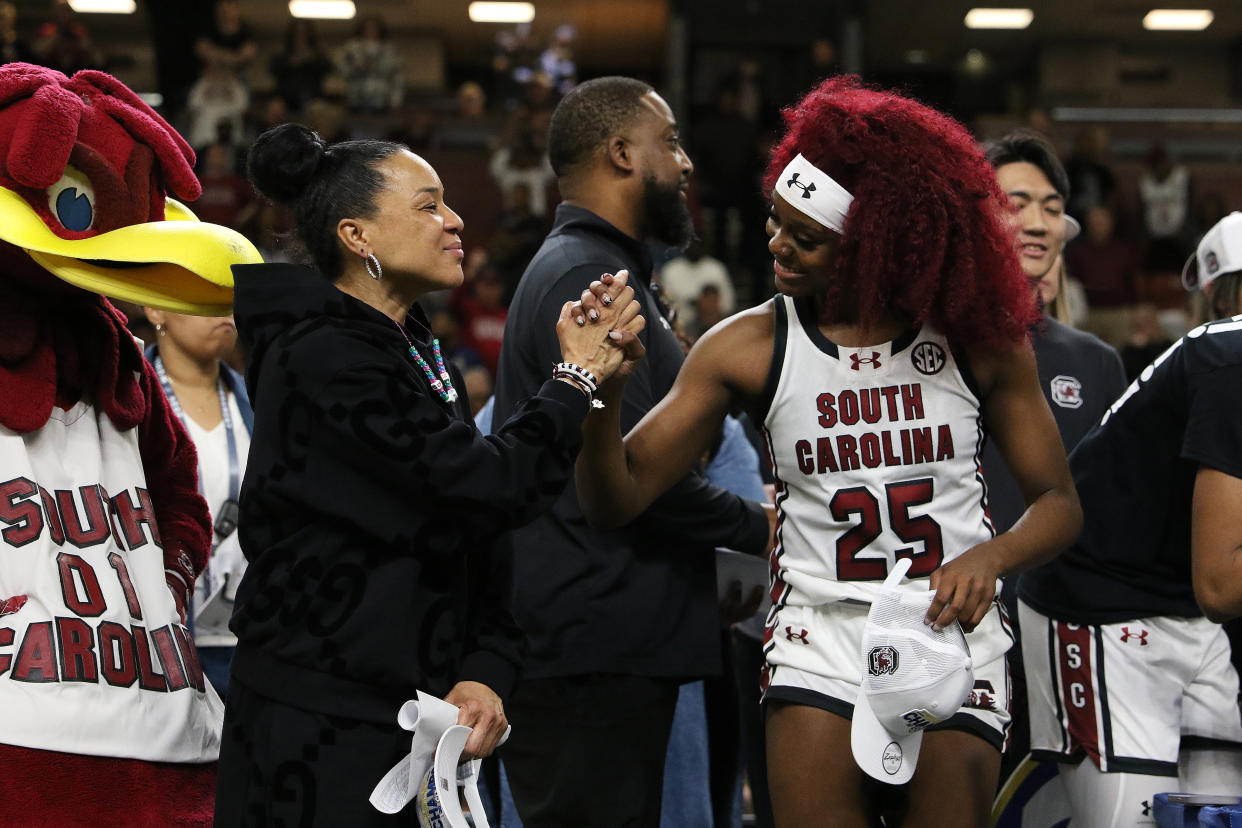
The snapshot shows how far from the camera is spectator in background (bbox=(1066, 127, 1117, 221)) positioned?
12.0m

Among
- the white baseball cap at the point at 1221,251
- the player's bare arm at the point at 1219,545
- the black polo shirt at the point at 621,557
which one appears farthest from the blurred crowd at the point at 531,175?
the player's bare arm at the point at 1219,545

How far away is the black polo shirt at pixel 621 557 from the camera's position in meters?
3.04

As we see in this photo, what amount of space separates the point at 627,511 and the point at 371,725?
2.16ft

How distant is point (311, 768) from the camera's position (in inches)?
83.2

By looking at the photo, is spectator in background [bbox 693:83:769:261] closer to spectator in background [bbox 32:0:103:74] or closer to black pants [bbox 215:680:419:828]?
spectator in background [bbox 32:0:103:74]

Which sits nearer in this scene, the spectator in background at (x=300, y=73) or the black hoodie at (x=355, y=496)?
the black hoodie at (x=355, y=496)

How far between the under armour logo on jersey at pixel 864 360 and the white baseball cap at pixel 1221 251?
3.27 ft

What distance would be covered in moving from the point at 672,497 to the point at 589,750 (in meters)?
0.58

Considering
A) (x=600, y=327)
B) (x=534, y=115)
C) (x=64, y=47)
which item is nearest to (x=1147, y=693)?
(x=600, y=327)

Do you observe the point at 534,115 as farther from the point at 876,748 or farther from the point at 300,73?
the point at 876,748

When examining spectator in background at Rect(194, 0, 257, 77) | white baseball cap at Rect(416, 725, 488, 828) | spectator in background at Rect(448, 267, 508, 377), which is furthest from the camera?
spectator in background at Rect(194, 0, 257, 77)

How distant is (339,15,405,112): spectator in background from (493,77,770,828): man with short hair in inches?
435

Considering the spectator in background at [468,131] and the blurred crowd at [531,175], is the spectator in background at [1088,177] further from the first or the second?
the spectator in background at [468,131]

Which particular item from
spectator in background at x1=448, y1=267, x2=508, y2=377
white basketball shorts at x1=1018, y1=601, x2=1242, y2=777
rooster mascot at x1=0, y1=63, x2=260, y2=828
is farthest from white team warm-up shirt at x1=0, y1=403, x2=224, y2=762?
spectator in background at x1=448, y1=267, x2=508, y2=377
